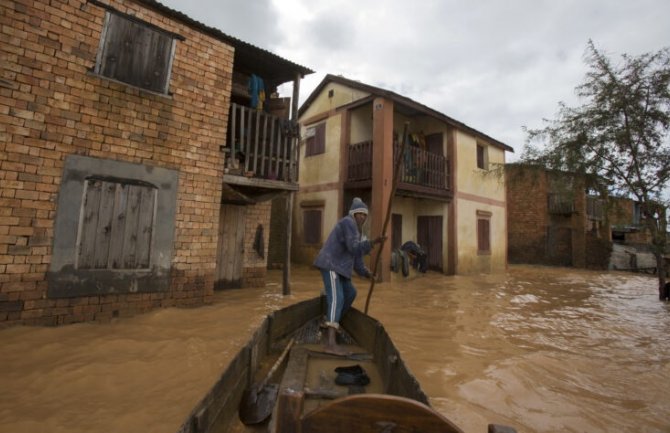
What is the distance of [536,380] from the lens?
3.45 metres

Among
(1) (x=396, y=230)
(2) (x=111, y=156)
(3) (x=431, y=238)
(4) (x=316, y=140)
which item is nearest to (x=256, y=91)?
(2) (x=111, y=156)

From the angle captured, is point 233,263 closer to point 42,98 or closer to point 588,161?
point 42,98

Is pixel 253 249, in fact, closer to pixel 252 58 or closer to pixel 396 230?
pixel 252 58

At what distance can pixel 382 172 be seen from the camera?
10086 mm

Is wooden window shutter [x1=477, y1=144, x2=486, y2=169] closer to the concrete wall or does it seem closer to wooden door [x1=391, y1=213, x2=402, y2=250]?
the concrete wall

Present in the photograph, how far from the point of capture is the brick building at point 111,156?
4.05m

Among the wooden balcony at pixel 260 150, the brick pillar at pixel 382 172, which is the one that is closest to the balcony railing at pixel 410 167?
the brick pillar at pixel 382 172

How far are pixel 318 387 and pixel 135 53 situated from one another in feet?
17.6

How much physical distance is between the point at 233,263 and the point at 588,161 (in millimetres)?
9736

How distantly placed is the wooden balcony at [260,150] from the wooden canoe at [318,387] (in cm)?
287

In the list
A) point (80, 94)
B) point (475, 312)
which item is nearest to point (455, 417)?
point (475, 312)

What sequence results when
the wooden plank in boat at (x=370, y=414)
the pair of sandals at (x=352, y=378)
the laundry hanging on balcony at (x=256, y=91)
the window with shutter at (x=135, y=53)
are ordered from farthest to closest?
the laundry hanging on balcony at (x=256, y=91)
the window with shutter at (x=135, y=53)
the pair of sandals at (x=352, y=378)
the wooden plank in boat at (x=370, y=414)

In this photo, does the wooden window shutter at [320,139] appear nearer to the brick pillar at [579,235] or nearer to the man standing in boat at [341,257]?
the man standing in boat at [341,257]

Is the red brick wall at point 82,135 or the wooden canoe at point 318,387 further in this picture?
the red brick wall at point 82,135
